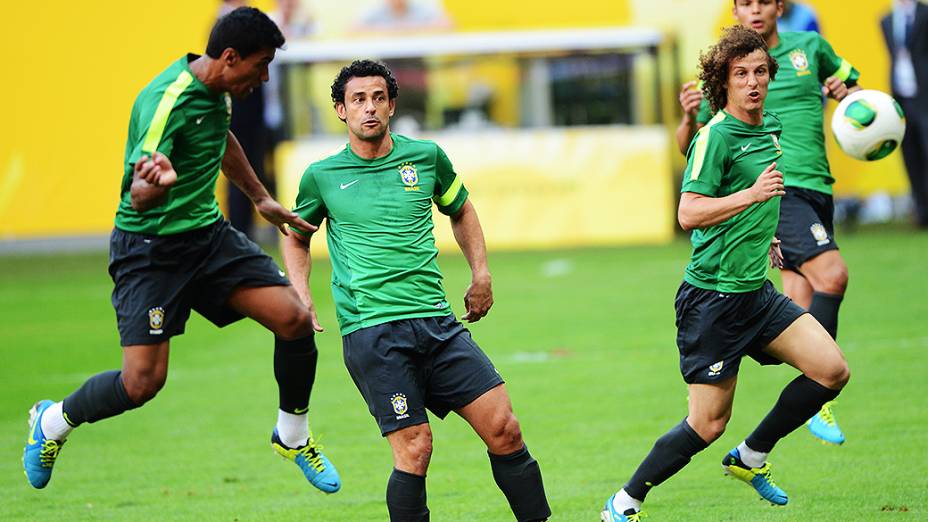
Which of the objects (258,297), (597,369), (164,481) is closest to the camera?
(258,297)

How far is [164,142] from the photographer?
690 cm

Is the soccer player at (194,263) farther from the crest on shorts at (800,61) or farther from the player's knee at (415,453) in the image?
the crest on shorts at (800,61)

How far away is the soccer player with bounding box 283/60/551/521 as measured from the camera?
6211mm

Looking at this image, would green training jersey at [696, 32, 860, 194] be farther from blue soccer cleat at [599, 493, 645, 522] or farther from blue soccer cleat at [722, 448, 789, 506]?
blue soccer cleat at [599, 493, 645, 522]

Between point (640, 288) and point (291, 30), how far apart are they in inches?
298

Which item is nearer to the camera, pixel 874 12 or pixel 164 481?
pixel 164 481

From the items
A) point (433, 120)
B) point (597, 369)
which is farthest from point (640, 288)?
point (433, 120)

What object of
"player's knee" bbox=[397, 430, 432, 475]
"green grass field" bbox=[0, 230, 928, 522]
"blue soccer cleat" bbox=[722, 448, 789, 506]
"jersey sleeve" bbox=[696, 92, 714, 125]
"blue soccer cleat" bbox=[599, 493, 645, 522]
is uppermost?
"jersey sleeve" bbox=[696, 92, 714, 125]

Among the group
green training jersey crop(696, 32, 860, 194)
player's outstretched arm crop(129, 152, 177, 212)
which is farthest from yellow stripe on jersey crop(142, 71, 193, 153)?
green training jersey crop(696, 32, 860, 194)

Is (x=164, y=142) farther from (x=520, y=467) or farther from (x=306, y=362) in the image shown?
(x=520, y=467)

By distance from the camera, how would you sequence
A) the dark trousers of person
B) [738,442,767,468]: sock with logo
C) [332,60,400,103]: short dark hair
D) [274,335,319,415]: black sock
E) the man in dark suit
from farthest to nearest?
1. the dark trousers of person
2. the man in dark suit
3. [274,335,319,415]: black sock
4. [738,442,767,468]: sock with logo
5. [332,60,400,103]: short dark hair

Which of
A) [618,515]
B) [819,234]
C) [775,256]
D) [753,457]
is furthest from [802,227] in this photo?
[618,515]

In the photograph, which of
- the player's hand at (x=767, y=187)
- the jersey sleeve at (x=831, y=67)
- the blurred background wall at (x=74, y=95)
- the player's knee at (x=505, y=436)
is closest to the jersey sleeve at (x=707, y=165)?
the player's hand at (x=767, y=187)

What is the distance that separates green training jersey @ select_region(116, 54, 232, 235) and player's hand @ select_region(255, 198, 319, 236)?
1.08 feet
